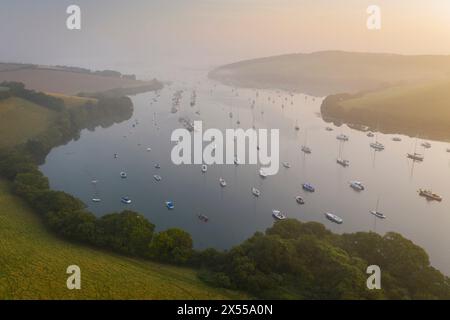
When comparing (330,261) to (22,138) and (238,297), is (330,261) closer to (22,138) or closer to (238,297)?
(238,297)

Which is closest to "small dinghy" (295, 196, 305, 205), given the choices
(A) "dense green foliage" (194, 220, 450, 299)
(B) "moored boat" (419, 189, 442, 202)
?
(A) "dense green foliage" (194, 220, 450, 299)

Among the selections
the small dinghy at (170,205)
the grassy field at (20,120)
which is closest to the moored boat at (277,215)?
the small dinghy at (170,205)

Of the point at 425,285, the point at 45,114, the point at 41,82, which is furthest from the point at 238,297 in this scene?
the point at 41,82

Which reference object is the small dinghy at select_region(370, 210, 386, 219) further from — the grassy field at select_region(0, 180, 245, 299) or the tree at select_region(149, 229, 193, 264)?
the grassy field at select_region(0, 180, 245, 299)

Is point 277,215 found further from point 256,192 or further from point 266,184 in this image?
point 266,184

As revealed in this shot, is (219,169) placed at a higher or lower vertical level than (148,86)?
lower

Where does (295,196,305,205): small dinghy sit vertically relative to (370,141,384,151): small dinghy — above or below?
below
